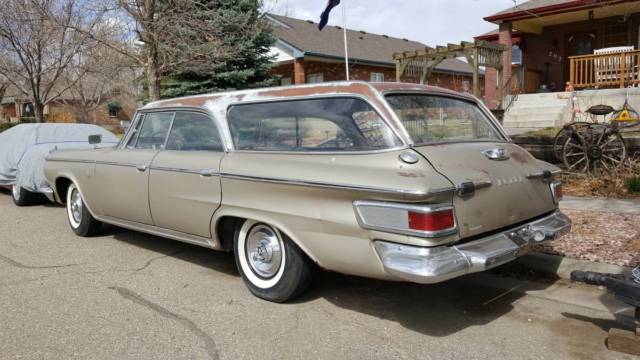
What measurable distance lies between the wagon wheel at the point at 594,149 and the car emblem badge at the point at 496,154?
190 inches

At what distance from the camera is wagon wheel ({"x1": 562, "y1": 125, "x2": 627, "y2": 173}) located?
316 inches

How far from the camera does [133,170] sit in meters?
5.27

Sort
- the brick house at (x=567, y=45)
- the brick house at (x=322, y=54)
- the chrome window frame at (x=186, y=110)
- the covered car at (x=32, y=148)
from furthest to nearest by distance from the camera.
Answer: the brick house at (x=322, y=54)
the brick house at (x=567, y=45)
the covered car at (x=32, y=148)
the chrome window frame at (x=186, y=110)

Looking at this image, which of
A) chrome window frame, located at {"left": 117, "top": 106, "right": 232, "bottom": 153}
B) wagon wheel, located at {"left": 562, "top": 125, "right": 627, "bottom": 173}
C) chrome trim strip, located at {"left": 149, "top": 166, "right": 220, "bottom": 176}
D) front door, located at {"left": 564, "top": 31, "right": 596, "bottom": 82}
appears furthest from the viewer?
front door, located at {"left": 564, "top": 31, "right": 596, "bottom": 82}

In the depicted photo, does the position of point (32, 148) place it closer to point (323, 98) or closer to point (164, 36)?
point (164, 36)

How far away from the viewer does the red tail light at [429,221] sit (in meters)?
3.24

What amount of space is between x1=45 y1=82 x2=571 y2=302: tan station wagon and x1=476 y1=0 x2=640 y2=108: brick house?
37.0 ft

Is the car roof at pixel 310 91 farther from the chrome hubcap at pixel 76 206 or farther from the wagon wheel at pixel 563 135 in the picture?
the wagon wheel at pixel 563 135

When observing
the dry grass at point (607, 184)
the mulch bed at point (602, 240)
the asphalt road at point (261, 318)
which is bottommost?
the asphalt road at point (261, 318)

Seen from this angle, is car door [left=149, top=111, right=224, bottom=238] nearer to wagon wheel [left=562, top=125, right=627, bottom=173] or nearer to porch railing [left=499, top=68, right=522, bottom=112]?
wagon wheel [left=562, top=125, right=627, bottom=173]

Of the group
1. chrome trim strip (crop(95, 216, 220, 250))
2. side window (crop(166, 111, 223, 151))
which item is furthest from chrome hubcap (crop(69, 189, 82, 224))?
side window (crop(166, 111, 223, 151))

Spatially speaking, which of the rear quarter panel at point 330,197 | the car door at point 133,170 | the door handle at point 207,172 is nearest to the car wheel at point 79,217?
the car door at point 133,170

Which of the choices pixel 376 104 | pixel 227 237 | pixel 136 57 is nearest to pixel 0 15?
pixel 136 57

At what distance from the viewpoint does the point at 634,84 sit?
1427 cm
